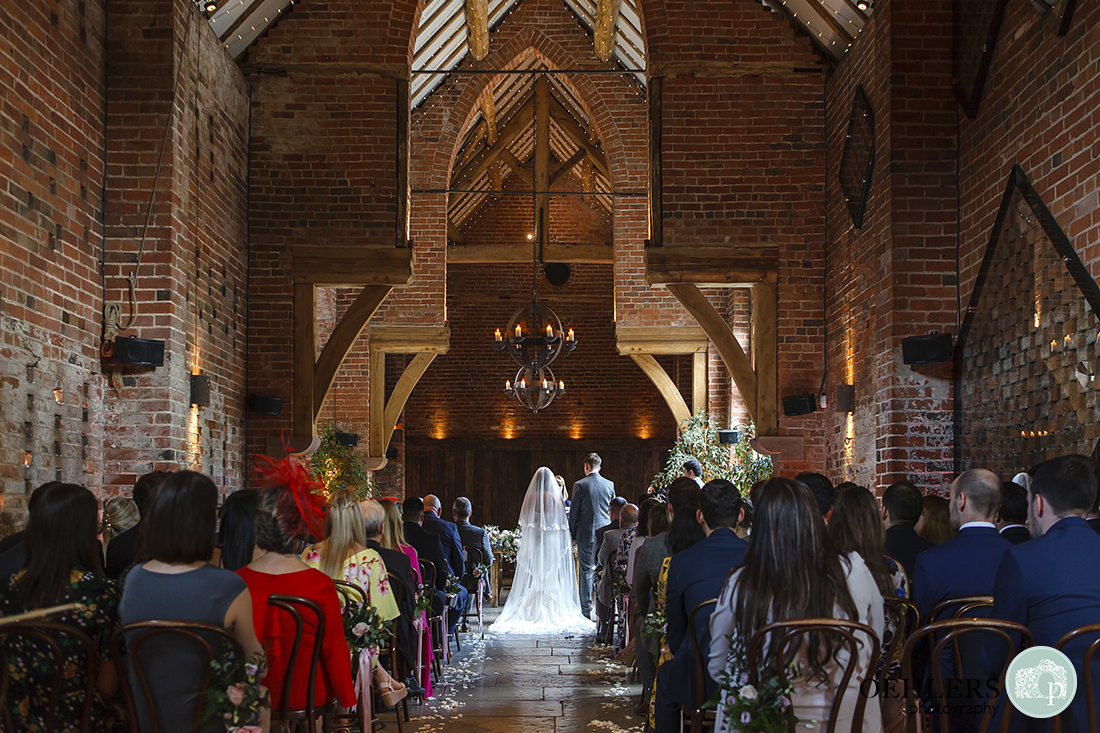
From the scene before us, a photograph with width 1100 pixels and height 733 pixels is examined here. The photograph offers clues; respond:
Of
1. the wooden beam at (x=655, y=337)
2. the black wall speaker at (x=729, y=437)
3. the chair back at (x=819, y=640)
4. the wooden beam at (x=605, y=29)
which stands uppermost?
the wooden beam at (x=605, y=29)

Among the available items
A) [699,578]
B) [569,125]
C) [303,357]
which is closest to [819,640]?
[699,578]

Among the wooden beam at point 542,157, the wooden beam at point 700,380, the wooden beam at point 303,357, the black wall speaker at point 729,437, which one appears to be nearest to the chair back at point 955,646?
the wooden beam at point 303,357

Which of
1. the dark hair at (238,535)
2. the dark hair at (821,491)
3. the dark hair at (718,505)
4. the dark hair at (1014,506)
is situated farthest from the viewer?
the dark hair at (821,491)

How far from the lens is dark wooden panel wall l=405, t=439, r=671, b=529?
59.8ft

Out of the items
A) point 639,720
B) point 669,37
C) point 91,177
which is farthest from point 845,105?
point 91,177

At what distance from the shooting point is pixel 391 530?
5348 mm

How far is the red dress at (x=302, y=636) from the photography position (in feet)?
9.70

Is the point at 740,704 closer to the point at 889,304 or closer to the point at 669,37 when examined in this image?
the point at 889,304

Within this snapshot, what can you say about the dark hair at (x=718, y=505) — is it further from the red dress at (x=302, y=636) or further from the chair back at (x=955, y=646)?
the red dress at (x=302, y=636)

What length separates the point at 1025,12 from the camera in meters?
5.43

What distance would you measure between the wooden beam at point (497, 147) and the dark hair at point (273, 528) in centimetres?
1276

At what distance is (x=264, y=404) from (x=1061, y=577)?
6.56m

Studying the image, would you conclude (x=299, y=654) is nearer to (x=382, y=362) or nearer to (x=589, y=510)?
(x=589, y=510)

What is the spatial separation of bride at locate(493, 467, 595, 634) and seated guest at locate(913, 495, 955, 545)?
5791 mm
